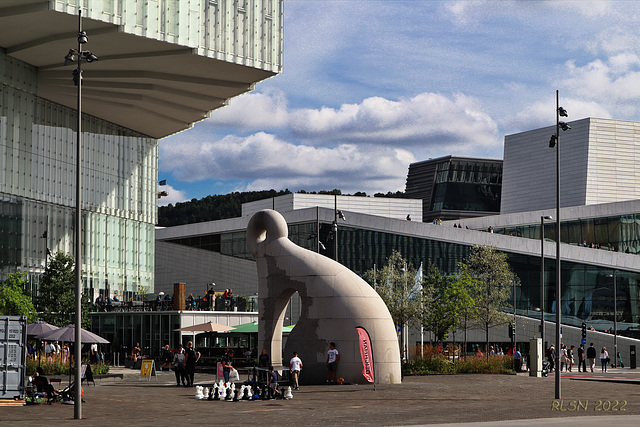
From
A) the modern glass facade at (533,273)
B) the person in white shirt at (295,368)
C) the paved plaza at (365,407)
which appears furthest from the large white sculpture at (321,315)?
the modern glass facade at (533,273)

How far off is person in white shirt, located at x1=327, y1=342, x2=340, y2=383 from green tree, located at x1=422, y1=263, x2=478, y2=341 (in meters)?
16.9

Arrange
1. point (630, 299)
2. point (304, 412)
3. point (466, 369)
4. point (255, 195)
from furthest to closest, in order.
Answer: point (255, 195)
point (630, 299)
point (466, 369)
point (304, 412)

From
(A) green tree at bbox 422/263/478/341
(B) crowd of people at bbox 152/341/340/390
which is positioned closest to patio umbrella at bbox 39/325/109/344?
(B) crowd of people at bbox 152/341/340/390

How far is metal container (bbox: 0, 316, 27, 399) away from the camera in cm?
2555

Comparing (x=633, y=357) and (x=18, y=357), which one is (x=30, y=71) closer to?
(x=18, y=357)

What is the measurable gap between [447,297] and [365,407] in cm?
2714

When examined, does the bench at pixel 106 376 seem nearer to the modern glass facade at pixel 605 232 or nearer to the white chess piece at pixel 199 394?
the white chess piece at pixel 199 394

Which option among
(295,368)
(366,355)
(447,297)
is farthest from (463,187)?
(295,368)

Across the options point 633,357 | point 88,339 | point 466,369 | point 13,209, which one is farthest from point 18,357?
point 633,357

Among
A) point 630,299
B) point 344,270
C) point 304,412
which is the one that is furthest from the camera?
point 630,299

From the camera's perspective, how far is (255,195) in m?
156

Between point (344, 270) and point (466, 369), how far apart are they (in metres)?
11.4

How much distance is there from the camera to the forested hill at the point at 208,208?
149 metres

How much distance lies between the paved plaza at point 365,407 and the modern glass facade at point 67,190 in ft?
86.3
